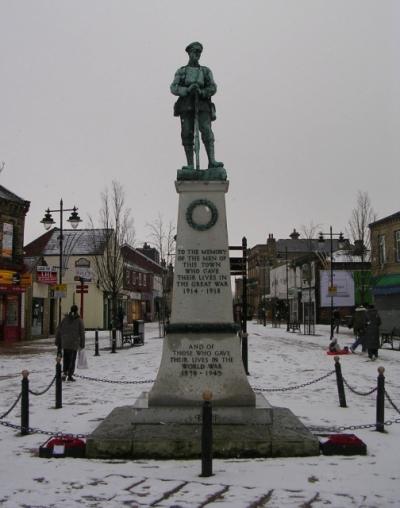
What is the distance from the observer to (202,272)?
8633 millimetres

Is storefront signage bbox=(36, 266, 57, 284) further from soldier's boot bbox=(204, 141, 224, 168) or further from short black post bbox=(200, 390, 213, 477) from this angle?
short black post bbox=(200, 390, 213, 477)

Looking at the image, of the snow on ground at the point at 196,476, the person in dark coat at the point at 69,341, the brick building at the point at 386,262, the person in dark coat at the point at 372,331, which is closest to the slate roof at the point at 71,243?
the brick building at the point at 386,262

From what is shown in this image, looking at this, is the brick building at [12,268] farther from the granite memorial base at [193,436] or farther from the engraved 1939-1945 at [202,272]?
the granite memorial base at [193,436]

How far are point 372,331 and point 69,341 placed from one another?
424 inches

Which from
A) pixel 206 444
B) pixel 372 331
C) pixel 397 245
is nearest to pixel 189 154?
pixel 206 444

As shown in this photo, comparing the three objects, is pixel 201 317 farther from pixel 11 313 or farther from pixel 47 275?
pixel 11 313

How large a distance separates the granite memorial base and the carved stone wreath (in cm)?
273

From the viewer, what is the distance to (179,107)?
372 inches

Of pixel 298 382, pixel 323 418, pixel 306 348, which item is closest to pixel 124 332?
pixel 306 348

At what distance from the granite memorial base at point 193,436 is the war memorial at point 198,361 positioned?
0.04 feet

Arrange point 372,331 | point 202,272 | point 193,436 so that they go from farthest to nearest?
point 372,331 < point 202,272 < point 193,436

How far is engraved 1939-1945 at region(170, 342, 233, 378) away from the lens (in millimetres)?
8234

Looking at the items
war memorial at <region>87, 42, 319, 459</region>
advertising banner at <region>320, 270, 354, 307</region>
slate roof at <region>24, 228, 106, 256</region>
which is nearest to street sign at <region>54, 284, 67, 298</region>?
slate roof at <region>24, 228, 106, 256</region>

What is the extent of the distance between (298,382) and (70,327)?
5969 mm
